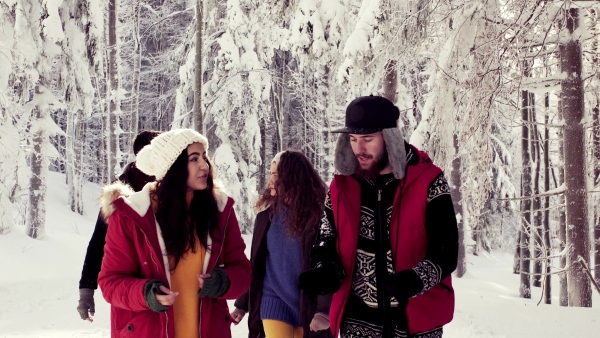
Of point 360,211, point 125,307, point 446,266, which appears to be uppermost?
point 360,211

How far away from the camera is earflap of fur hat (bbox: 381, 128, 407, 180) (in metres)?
3.13

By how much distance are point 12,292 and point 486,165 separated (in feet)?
30.1

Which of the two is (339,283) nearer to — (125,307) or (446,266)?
(446,266)

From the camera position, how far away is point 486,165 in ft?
26.3

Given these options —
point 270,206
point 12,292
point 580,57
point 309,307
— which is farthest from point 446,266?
point 12,292

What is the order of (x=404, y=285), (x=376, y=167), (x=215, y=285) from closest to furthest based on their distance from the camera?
(x=404, y=285)
(x=376, y=167)
(x=215, y=285)

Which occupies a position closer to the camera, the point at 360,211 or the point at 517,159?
the point at 360,211

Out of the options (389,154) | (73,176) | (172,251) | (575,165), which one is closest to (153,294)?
(172,251)

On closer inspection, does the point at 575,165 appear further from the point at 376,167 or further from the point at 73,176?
the point at 73,176

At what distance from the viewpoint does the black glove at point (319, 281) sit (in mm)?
3047

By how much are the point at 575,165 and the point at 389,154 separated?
5.78 m

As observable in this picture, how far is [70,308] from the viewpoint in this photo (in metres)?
11.5

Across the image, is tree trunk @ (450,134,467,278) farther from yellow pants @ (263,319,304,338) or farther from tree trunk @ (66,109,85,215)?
tree trunk @ (66,109,85,215)

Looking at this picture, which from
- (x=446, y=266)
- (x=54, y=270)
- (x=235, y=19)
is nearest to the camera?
(x=446, y=266)
